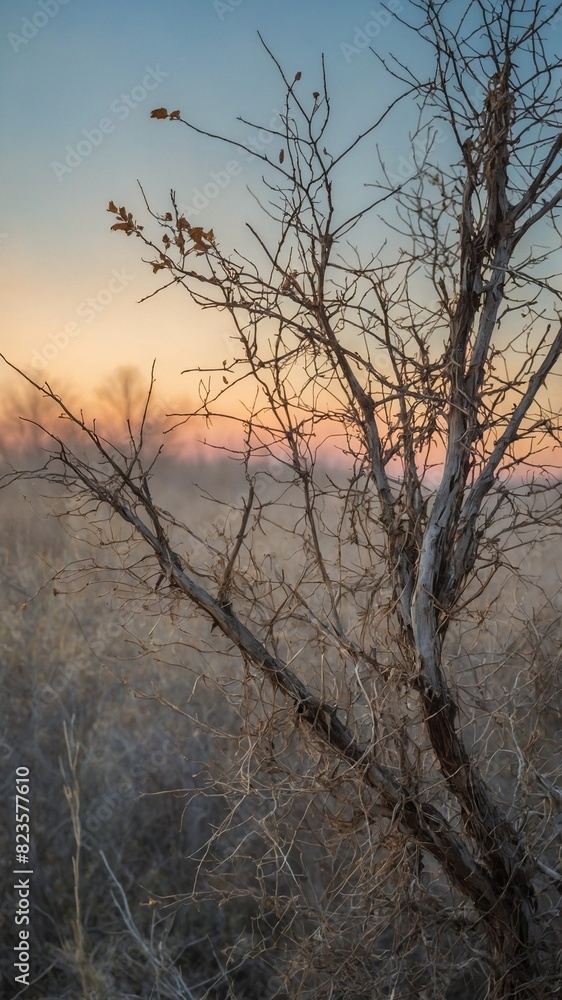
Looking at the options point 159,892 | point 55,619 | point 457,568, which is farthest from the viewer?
point 55,619

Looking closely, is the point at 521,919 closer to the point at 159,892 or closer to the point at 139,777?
the point at 159,892

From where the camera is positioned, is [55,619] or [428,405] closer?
[428,405]

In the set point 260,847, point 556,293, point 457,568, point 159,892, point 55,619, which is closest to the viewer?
point 556,293

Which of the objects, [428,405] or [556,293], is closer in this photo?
[556,293]

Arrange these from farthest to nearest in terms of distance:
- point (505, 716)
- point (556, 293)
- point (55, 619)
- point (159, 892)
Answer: point (55, 619), point (159, 892), point (505, 716), point (556, 293)

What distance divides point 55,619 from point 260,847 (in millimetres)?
3043

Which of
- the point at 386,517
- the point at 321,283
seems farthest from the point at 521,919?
the point at 321,283

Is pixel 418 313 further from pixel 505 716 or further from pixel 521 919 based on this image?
pixel 521 919

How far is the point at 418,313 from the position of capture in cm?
202

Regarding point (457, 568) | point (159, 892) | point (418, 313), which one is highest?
point (418, 313)

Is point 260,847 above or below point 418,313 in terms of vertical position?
below

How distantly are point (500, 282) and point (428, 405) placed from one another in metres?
0.34

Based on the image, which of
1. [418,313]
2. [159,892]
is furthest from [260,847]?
[418,313]

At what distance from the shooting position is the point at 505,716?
1.92 metres
